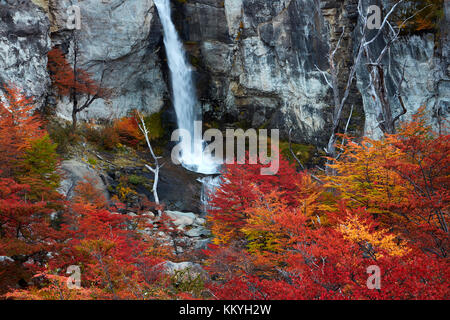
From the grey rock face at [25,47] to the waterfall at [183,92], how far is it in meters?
8.37

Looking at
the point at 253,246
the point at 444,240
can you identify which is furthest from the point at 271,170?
the point at 444,240

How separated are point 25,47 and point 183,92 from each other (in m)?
10.9

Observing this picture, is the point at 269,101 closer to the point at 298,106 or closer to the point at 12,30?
the point at 298,106

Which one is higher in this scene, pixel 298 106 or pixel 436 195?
pixel 298 106

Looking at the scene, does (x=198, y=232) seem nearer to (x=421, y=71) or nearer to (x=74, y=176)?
(x=74, y=176)

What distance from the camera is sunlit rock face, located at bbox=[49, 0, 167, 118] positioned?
21781 mm

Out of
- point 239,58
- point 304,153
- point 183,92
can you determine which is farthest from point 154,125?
point 304,153

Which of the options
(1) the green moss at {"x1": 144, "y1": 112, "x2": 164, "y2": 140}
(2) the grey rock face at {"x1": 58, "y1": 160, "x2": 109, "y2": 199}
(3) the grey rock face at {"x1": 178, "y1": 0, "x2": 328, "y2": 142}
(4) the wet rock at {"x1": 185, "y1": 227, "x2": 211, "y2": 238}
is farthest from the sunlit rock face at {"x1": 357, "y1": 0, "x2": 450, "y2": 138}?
(1) the green moss at {"x1": 144, "y1": 112, "x2": 164, "y2": 140}

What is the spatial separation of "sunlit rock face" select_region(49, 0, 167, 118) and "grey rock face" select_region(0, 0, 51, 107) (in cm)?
230

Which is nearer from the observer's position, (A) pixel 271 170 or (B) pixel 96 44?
(A) pixel 271 170

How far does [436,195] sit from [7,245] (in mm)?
8875

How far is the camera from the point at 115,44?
76.4ft

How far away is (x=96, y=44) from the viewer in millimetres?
22859

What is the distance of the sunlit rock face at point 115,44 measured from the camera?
71.5ft
